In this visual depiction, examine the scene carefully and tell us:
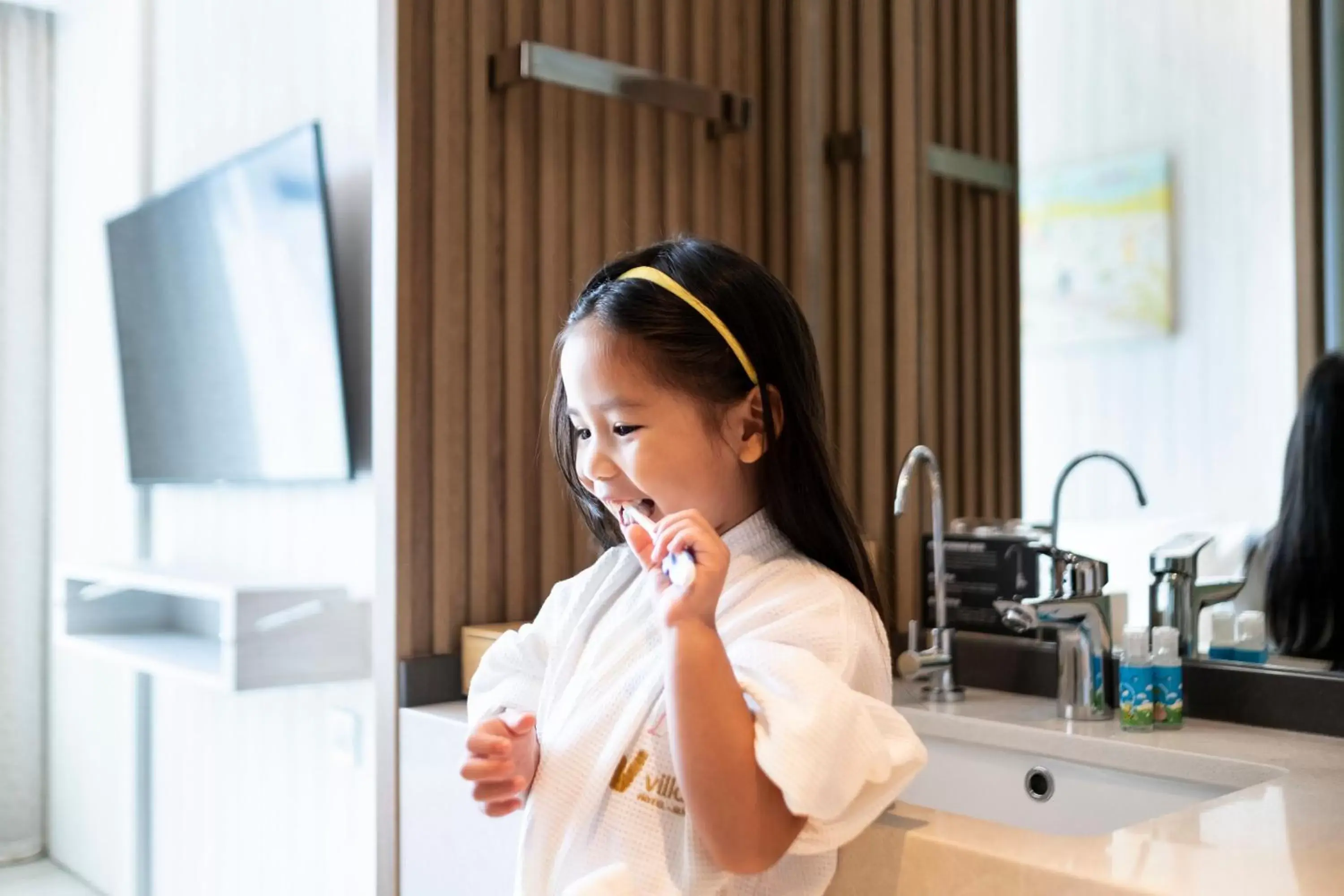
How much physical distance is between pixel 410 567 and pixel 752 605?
2.77ft

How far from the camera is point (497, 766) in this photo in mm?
946

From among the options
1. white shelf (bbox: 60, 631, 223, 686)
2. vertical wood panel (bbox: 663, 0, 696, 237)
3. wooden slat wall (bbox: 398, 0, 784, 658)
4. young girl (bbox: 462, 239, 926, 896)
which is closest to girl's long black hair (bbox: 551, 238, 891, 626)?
young girl (bbox: 462, 239, 926, 896)

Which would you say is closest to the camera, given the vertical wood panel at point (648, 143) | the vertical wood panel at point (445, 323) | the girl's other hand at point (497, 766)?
the girl's other hand at point (497, 766)

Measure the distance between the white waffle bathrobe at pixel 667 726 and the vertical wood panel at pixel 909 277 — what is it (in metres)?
0.91

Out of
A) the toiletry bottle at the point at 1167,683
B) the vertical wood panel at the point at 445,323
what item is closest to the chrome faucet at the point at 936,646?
the toiletry bottle at the point at 1167,683

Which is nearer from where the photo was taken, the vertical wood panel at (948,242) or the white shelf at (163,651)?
the vertical wood panel at (948,242)

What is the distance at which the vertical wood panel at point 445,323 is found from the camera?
1.72m

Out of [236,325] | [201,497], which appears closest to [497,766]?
[236,325]

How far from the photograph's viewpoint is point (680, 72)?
79.1 inches

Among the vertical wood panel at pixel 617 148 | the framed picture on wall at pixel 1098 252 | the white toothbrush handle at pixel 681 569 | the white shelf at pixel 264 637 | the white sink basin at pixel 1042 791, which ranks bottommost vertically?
the white sink basin at pixel 1042 791

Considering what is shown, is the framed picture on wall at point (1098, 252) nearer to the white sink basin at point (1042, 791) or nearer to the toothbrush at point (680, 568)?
the white sink basin at point (1042, 791)

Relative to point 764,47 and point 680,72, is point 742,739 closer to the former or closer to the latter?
point 680,72

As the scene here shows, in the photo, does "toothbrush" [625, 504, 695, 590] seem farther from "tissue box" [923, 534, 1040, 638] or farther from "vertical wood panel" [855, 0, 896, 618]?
"vertical wood panel" [855, 0, 896, 618]

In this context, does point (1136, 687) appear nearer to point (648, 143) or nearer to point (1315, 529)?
point (1315, 529)
